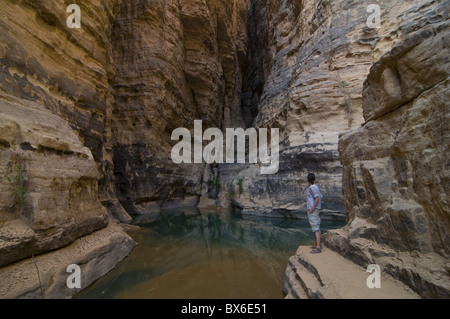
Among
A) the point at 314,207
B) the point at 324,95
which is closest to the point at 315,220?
the point at 314,207

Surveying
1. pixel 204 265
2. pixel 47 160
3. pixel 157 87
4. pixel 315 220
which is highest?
pixel 157 87

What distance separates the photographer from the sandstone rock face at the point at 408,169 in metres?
2.19

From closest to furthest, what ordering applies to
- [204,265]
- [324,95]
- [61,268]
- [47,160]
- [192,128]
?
[61,268] → [47,160] → [204,265] → [324,95] → [192,128]

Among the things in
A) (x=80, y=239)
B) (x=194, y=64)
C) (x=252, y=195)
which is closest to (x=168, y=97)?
(x=194, y=64)

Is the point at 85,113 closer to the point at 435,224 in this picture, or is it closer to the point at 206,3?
the point at 435,224

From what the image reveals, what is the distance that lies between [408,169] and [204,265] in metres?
3.60

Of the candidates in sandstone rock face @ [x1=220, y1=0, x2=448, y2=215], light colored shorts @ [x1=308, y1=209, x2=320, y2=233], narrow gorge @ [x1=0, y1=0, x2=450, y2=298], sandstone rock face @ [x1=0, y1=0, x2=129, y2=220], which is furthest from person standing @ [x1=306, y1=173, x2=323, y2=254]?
sandstone rock face @ [x1=0, y1=0, x2=129, y2=220]

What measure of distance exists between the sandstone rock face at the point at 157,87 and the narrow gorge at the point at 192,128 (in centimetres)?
9

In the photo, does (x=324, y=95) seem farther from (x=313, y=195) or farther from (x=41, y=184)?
(x=41, y=184)

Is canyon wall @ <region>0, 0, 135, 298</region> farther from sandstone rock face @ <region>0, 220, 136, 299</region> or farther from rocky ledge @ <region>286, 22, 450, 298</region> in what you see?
rocky ledge @ <region>286, 22, 450, 298</region>

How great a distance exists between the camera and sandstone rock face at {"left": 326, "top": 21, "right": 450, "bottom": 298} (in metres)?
2.19

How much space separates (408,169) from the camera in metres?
2.65
